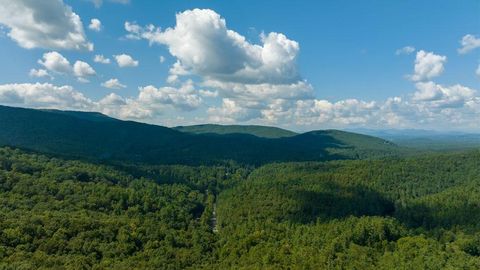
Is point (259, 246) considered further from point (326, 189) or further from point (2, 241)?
point (326, 189)

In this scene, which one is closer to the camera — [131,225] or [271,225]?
[131,225]

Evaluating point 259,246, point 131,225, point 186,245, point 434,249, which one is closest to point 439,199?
point 434,249

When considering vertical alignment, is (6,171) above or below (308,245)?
above

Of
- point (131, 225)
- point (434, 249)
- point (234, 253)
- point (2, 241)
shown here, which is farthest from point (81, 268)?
point (434, 249)

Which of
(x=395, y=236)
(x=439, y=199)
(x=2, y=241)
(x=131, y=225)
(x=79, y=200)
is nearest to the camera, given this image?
(x=2, y=241)

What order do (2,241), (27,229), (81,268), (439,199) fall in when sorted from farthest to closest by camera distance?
(439,199), (27,229), (2,241), (81,268)

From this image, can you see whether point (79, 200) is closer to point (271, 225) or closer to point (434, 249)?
point (271, 225)
